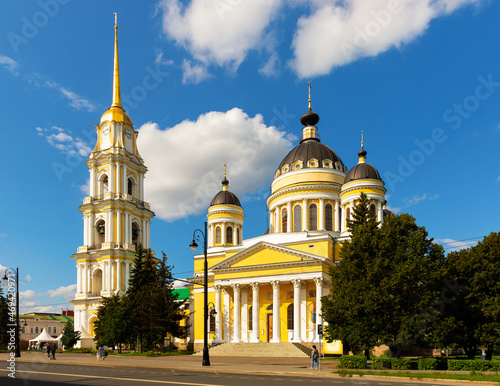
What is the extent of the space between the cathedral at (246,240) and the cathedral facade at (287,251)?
11 centimetres

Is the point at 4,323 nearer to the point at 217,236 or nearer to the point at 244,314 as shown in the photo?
the point at 217,236

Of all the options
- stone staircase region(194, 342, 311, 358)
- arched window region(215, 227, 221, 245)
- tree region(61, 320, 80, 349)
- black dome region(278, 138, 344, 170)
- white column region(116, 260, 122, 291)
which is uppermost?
black dome region(278, 138, 344, 170)

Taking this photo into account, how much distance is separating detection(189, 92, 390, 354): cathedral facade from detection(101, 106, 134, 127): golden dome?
18.9 meters

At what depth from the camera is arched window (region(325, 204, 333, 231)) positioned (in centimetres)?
6178

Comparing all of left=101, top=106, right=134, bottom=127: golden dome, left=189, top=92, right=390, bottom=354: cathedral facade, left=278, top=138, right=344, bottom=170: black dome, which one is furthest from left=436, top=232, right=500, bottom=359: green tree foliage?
left=101, top=106, right=134, bottom=127: golden dome

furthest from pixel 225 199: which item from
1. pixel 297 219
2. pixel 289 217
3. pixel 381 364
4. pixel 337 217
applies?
pixel 381 364

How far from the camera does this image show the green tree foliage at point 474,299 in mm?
32594

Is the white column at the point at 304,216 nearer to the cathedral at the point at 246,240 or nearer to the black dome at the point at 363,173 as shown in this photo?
the cathedral at the point at 246,240

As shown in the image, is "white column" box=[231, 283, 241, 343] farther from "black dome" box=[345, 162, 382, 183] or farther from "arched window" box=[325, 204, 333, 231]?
"black dome" box=[345, 162, 382, 183]

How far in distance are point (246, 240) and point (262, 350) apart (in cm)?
1702

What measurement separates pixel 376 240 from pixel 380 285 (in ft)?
11.1

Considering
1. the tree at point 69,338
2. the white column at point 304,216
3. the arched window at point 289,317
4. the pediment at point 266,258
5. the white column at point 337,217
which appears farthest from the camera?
the tree at point 69,338

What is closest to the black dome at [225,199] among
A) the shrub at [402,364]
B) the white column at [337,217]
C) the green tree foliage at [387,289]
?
the white column at [337,217]

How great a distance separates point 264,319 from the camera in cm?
5459
